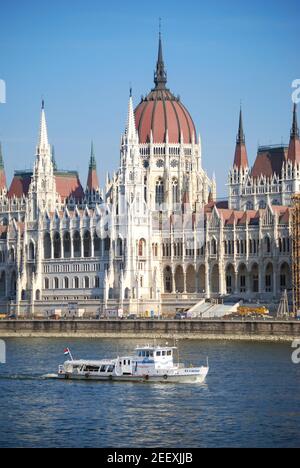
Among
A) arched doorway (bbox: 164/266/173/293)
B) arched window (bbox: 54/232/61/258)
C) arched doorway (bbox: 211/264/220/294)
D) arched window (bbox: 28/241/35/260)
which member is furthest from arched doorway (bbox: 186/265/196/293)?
arched window (bbox: 28/241/35/260)

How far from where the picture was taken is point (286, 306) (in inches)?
6196

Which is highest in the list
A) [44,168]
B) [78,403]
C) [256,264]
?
[44,168]

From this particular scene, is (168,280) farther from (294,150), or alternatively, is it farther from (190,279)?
(294,150)

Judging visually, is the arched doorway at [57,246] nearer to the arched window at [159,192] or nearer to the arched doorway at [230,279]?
the arched window at [159,192]

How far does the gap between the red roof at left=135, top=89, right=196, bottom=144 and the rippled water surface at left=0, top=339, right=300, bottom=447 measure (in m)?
82.1

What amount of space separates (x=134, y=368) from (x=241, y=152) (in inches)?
3488

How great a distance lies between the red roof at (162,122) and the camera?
197 meters

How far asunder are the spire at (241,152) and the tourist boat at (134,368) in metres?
86.4

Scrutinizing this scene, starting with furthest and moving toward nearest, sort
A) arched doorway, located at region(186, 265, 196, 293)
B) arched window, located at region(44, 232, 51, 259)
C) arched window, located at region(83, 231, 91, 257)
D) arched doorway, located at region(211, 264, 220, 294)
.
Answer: arched window, located at region(44, 232, 51, 259) → arched window, located at region(83, 231, 91, 257) → arched doorway, located at region(186, 265, 196, 293) → arched doorway, located at region(211, 264, 220, 294)

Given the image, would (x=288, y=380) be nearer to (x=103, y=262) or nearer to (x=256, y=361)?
(x=256, y=361)

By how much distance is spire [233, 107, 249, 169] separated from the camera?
616ft

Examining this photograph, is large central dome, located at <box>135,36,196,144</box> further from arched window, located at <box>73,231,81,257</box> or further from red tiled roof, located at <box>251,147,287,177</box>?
arched window, located at <box>73,231,81,257</box>

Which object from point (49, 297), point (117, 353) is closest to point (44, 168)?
point (49, 297)

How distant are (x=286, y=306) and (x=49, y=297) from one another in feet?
120
